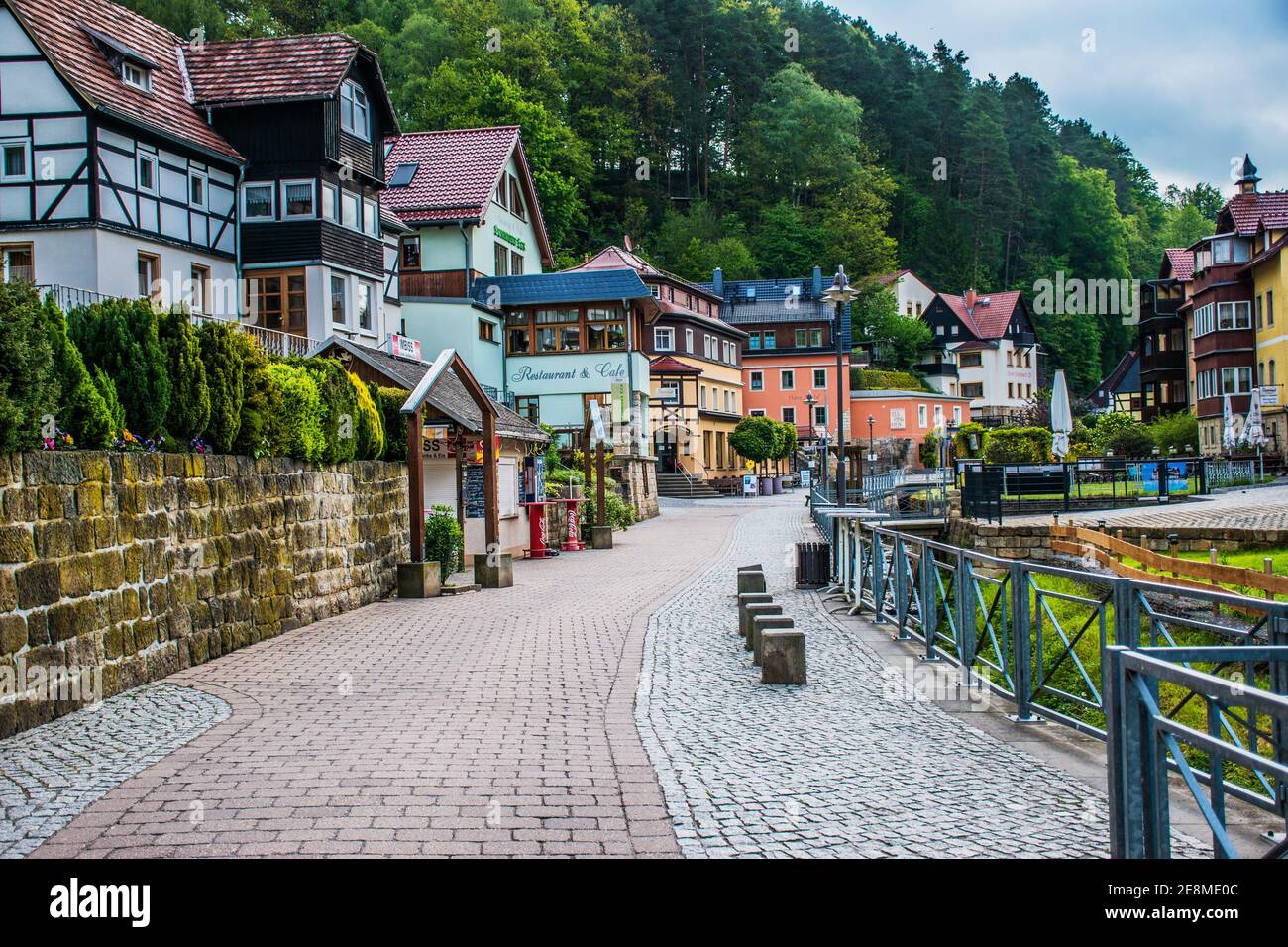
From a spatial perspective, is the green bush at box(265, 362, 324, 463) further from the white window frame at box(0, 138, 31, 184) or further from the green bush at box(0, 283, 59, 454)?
the white window frame at box(0, 138, 31, 184)

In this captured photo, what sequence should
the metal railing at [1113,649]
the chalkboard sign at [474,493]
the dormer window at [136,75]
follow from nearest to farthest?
1. the metal railing at [1113,649]
2. the chalkboard sign at [474,493]
3. the dormer window at [136,75]

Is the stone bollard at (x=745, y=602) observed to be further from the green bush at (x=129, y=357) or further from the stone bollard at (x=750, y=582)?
the green bush at (x=129, y=357)

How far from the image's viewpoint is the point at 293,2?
67.3 m

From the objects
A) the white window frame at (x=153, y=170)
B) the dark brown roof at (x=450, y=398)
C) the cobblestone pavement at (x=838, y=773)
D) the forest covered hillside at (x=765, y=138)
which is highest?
the forest covered hillside at (x=765, y=138)

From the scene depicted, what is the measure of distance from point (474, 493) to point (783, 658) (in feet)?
45.8

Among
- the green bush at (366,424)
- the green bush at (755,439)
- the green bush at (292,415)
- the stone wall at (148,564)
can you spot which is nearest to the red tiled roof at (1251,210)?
the green bush at (755,439)

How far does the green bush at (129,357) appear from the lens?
10734 millimetres

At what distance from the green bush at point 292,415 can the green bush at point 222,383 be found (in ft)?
2.08

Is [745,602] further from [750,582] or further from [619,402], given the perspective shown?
[619,402]

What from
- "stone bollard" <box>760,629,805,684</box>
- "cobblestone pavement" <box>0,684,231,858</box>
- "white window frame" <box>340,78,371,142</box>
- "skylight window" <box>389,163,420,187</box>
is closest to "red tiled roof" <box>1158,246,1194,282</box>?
"skylight window" <box>389,163,420,187</box>

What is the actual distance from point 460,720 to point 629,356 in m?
37.8

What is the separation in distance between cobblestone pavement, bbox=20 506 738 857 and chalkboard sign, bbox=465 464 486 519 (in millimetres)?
9454

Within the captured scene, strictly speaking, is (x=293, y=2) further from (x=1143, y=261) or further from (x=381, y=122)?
(x=1143, y=261)

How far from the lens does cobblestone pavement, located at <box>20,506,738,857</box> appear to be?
215 inches
